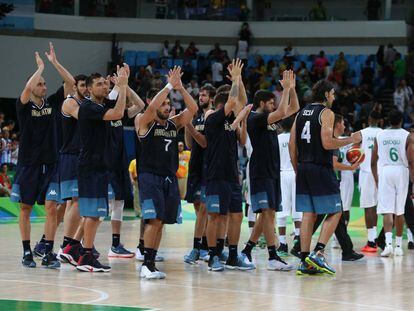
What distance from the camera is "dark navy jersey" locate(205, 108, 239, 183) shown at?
11.5m

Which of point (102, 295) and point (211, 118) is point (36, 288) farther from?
point (211, 118)

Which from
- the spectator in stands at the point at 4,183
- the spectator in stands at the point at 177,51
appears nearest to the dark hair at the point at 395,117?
the spectator in stands at the point at 4,183

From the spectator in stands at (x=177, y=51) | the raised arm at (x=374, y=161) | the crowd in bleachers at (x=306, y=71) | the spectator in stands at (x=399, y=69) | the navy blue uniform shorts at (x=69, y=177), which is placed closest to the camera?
the navy blue uniform shorts at (x=69, y=177)

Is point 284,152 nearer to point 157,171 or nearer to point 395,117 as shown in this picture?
point 395,117

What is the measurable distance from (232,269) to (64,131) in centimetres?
275

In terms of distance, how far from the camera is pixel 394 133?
13.9 meters

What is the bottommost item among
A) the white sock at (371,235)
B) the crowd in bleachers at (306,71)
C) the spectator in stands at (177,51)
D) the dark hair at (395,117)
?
the white sock at (371,235)

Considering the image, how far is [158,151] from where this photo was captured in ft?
35.1

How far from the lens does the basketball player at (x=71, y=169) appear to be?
1155cm

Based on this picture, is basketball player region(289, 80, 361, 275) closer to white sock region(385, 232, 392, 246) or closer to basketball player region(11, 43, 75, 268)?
white sock region(385, 232, 392, 246)

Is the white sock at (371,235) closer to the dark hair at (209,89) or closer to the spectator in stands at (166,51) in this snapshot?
the dark hair at (209,89)

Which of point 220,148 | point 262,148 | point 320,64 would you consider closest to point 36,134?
point 220,148

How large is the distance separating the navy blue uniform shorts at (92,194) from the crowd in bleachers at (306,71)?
16685mm

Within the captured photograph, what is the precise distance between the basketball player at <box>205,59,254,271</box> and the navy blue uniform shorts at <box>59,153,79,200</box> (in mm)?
1654
